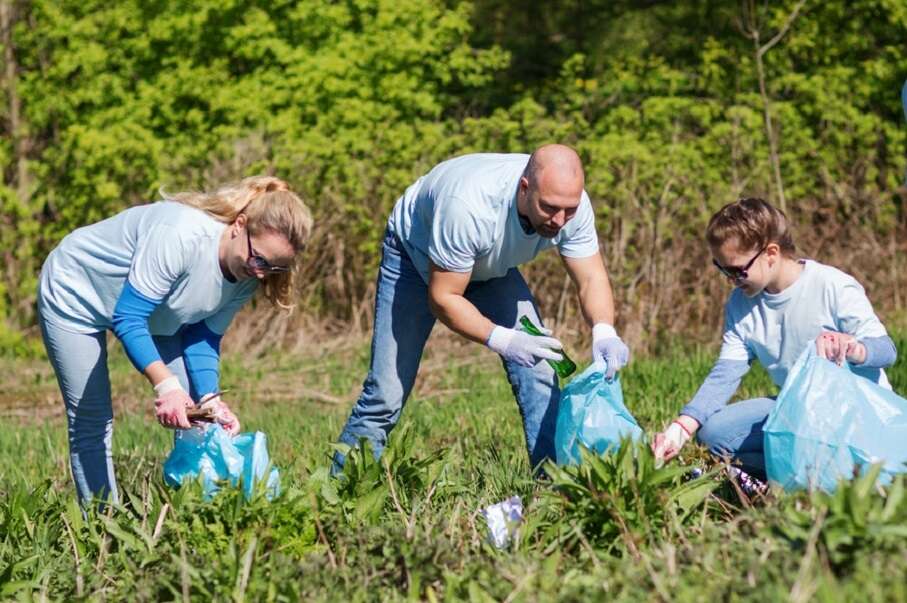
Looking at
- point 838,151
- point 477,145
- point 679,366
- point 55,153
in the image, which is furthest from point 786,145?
point 55,153

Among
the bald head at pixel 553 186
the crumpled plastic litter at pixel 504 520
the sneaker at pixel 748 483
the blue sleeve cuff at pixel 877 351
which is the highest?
the bald head at pixel 553 186

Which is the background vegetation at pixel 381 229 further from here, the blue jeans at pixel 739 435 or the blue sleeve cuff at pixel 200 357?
the blue sleeve cuff at pixel 200 357

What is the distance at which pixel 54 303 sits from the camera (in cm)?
458

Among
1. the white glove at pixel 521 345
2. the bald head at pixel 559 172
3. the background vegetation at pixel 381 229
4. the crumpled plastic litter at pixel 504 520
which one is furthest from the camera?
the white glove at pixel 521 345

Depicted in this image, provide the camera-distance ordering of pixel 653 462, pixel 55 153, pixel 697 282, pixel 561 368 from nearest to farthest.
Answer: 1. pixel 653 462
2. pixel 561 368
3. pixel 697 282
4. pixel 55 153

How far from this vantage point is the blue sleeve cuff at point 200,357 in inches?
186

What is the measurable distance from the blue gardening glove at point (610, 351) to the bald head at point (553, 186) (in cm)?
49

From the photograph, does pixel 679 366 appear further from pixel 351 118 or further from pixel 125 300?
pixel 351 118

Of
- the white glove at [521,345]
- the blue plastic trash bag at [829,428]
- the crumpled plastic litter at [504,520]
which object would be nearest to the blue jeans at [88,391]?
the white glove at [521,345]

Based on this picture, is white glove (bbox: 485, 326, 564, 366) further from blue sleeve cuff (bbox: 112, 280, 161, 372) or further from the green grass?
blue sleeve cuff (bbox: 112, 280, 161, 372)

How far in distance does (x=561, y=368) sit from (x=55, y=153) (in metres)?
9.41

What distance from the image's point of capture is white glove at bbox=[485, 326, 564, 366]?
433 centimetres

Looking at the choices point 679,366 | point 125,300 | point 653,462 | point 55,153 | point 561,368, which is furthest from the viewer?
point 55,153

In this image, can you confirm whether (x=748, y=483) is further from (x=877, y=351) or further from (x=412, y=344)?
(x=412, y=344)
